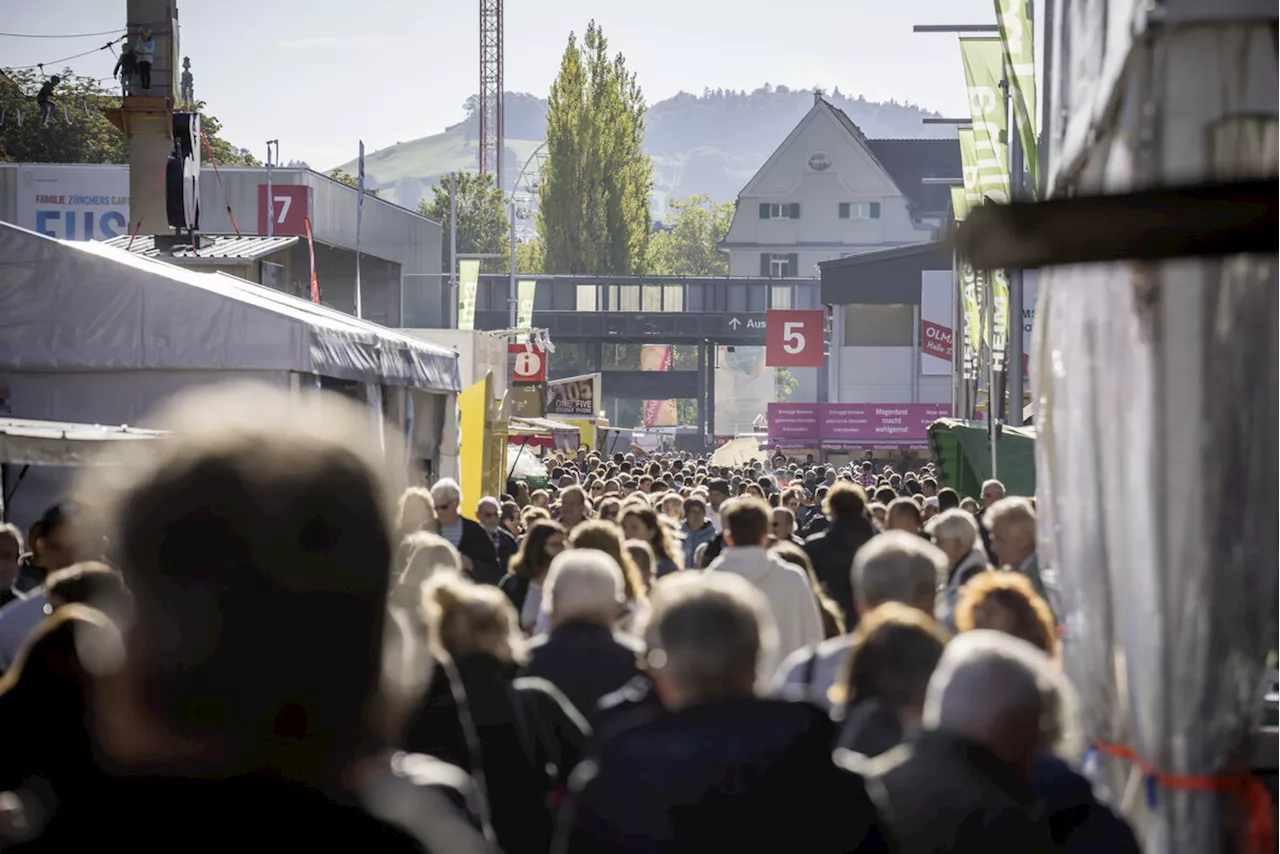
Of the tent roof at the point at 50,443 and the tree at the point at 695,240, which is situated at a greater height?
the tree at the point at 695,240

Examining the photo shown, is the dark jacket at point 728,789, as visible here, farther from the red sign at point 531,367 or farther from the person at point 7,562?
the red sign at point 531,367

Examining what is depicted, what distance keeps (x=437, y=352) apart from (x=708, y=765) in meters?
15.6

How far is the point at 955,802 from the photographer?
3727 millimetres

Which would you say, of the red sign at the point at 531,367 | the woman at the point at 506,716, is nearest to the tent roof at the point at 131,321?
the woman at the point at 506,716

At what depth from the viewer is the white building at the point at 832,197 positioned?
95.1 meters

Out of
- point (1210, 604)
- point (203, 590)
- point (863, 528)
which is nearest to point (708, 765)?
point (1210, 604)

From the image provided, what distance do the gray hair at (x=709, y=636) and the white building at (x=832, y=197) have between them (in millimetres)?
90775

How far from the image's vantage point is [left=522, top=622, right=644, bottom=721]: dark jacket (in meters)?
6.02

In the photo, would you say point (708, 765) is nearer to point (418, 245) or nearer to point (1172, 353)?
point (1172, 353)

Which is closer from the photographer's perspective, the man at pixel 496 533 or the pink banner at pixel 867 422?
the man at pixel 496 533

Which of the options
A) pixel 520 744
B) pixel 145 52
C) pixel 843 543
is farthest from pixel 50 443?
pixel 145 52

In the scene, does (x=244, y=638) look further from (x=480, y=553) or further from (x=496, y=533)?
(x=496, y=533)

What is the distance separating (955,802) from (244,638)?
2.04 m

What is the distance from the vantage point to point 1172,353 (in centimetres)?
368
